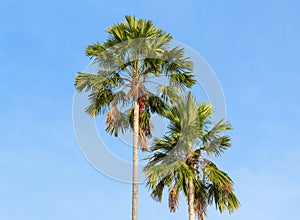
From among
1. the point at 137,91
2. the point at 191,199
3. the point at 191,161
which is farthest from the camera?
the point at 137,91

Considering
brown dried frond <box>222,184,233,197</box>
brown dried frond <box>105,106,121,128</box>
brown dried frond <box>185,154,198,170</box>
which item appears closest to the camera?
brown dried frond <box>222,184,233,197</box>

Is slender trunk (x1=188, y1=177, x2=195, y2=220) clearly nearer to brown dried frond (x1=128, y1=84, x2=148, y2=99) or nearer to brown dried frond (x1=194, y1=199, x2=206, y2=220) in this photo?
brown dried frond (x1=194, y1=199, x2=206, y2=220)

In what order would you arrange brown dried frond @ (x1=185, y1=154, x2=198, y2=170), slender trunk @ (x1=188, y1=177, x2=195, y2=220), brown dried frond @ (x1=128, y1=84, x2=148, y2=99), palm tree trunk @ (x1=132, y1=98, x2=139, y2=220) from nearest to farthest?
palm tree trunk @ (x1=132, y1=98, x2=139, y2=220) → slender trunk @ (x1=188, y1=177, x2=195, y2=220) → brown dried frond @ (x1=185, y1=154, x2=198, y2=170) → brown dried frond @ (x1=128, y1=84, x2=148, y2=99)

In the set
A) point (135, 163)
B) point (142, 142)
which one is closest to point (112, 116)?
point (142, 142)

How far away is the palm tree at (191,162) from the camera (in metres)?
25.8

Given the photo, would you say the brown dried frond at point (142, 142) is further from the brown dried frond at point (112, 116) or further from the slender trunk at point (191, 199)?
the slender trunk at point (191, 199)

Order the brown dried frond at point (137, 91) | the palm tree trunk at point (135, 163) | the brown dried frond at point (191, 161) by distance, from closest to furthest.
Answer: the palm tree trunk at point (135, 163) < the brown dried frond at point (191, 161) < the brown dried frond at point (137, 91)

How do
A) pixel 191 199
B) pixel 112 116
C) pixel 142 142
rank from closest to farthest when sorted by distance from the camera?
pixel 191 199, pixel 112 116, pixel 142 142

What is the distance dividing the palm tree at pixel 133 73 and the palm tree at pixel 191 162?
37.4 inches

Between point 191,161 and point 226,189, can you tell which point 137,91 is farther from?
point 226,189

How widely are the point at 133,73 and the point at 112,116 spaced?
2223 mm

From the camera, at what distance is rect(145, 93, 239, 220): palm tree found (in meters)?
25.8

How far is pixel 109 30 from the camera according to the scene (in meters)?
28.2

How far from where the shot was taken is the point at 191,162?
26.8m
